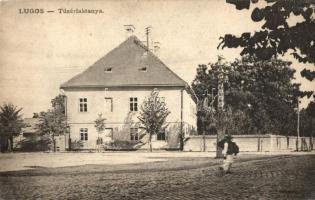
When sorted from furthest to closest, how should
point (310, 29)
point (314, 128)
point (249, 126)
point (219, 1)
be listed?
1. point (249, 126)
2. point (314, 128)
3. point (219, 1)
4. point (310, 29)

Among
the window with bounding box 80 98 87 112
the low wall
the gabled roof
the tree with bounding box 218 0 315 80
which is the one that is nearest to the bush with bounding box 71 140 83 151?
the window with bounding box 80 98 87 112

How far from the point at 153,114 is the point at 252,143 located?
5.78 metres

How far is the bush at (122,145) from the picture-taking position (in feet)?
94.4

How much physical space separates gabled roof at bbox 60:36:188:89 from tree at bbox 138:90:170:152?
3.29 feet

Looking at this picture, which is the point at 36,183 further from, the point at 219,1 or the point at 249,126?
the point at 249,126

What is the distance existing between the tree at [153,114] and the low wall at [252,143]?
1.94 meters

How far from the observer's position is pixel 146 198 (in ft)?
31.4

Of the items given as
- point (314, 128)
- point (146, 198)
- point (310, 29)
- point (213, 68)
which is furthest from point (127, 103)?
→ point (310, 29)

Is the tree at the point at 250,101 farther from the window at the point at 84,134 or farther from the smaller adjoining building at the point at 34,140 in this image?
the smaller adjoining building at the point at 34,140

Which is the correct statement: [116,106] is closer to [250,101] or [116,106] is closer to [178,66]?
[250,101]

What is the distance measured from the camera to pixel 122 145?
29281 millimetres

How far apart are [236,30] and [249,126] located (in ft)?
47.2

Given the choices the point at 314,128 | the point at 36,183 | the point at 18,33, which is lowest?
the point at 36,183

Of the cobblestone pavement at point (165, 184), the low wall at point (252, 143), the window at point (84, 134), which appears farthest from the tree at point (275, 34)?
the window at point (84, 134)
